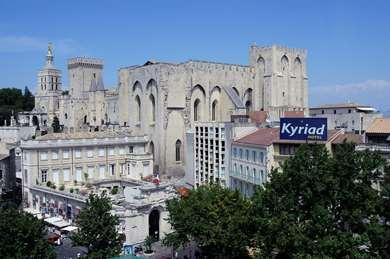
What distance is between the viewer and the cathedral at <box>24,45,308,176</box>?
287ft

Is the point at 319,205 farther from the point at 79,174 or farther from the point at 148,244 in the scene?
the point at 79,174

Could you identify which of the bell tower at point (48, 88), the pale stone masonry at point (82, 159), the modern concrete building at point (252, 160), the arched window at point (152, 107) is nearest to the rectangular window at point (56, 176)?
the pale stone masonry at point (82, 159)

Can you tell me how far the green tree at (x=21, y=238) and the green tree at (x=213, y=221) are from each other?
12.1 m

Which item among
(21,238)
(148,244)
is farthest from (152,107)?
(21,238)

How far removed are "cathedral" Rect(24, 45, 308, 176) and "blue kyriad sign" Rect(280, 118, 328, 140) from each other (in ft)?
114

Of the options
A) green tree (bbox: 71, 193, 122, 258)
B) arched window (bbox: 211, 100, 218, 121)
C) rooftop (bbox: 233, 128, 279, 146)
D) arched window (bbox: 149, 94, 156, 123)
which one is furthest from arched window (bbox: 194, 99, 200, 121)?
green tree (bbox: 71, 193, 122, 258)

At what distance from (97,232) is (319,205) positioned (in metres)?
18.0

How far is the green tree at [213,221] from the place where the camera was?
1556 inches

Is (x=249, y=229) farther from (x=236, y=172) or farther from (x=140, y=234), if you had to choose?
(x=236, y=172)

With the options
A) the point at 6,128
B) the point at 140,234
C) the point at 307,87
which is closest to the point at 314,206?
the point at 140,234

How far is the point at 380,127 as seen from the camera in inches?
2010

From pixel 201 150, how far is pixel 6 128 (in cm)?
5130

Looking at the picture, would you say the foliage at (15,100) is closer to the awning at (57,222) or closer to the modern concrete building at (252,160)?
the awning at (57,222)

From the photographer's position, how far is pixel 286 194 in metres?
34.9
